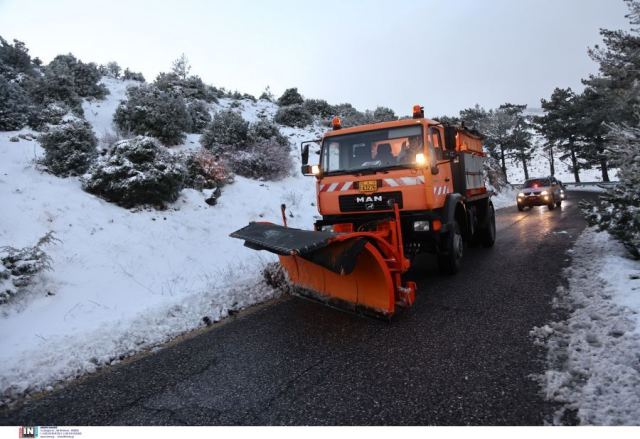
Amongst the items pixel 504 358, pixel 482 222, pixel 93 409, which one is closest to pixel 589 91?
pixel 482 222

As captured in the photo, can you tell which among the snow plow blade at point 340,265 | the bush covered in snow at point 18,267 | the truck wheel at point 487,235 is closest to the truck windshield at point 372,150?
the snow plow blade at point 340,265

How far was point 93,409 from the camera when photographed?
3221 millimetres

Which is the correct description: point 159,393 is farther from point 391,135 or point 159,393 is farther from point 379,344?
point 391,135

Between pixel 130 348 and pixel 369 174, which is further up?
pixel 369 174

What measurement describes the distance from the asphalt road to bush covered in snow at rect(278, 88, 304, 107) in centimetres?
2864

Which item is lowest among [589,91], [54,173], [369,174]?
[369,174]

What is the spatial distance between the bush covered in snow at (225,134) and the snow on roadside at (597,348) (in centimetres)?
1330

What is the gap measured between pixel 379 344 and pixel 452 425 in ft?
4.63

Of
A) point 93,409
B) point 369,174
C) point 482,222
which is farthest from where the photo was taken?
point 482,222

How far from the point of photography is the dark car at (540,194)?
18.6 metres

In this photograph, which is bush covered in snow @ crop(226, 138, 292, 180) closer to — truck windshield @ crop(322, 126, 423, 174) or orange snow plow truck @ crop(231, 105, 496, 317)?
orange snow plow truck @ crop(231, 105, 496, 317)

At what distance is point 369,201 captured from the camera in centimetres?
598

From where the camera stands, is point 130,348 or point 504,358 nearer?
point 504,358

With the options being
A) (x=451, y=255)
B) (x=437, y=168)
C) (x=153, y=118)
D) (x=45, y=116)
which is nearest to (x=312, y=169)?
(x=437, y=168)
